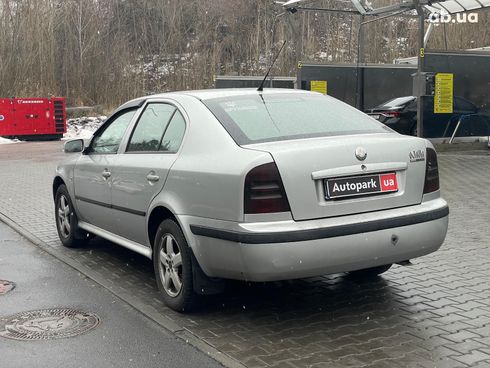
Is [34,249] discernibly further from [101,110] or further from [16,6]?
[16,6]

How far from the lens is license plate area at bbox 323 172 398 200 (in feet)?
14.2

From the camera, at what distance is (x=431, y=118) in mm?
17469

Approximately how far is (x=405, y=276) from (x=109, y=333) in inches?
105

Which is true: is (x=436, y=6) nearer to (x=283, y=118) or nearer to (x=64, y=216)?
(x=64, y=216)

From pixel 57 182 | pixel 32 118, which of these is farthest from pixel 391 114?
pixel 32 118

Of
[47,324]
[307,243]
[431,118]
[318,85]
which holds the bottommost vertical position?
[47,324]

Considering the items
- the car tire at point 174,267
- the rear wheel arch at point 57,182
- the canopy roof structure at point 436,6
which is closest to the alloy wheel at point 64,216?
the rear wheel arch at point 57,182

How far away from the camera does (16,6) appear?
3466cm

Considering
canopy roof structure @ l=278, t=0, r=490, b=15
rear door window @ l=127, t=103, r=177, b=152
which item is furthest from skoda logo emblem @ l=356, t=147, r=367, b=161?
canopy roof structure @ l=278, t=0, r=490, b=15

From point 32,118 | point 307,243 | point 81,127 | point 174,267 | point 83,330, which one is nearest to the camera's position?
point 307,243

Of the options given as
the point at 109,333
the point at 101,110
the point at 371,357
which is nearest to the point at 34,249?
the point at 109,333

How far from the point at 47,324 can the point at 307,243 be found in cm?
201

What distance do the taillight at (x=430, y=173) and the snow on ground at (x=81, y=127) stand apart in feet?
79.1

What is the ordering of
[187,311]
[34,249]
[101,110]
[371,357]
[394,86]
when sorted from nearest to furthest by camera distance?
[371,357] < [187,311] < [34,249] < [394,86] < [101,110]
